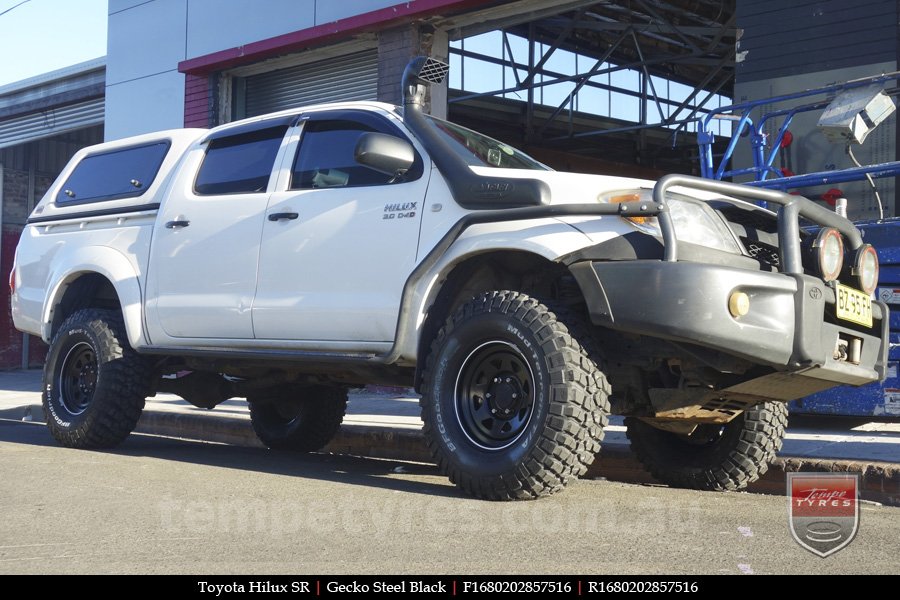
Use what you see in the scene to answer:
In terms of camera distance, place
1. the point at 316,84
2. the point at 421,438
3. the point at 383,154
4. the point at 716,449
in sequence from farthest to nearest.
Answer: the point at 316,84, the point at 421,438, the point at 716,449, the point at 383,154

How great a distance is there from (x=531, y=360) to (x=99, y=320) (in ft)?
10.9

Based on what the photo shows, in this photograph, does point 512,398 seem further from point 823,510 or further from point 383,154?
point 823,510

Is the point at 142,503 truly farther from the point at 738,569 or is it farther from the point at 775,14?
the point at 775,14

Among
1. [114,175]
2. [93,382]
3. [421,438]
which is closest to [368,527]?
[421,438]

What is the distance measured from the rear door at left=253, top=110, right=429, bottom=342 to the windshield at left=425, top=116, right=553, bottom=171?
0.20 meters

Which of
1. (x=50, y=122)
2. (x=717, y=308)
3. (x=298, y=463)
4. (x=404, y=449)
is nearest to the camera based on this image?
(x=717, y=308)

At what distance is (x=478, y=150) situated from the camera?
18.1 feet

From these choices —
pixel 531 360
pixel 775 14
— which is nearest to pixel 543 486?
pixel 531 360

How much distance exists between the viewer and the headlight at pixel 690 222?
183 inches

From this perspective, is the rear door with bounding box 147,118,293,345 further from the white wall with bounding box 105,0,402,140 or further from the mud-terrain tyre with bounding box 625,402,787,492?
the white wall with bounding box 105,0,402,140

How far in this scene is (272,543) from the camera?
376cm

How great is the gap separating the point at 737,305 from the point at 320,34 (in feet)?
31.5

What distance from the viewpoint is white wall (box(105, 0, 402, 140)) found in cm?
1376

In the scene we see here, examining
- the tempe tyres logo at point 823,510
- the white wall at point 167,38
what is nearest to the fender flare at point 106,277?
the tempe tyres logo at point 823,510
